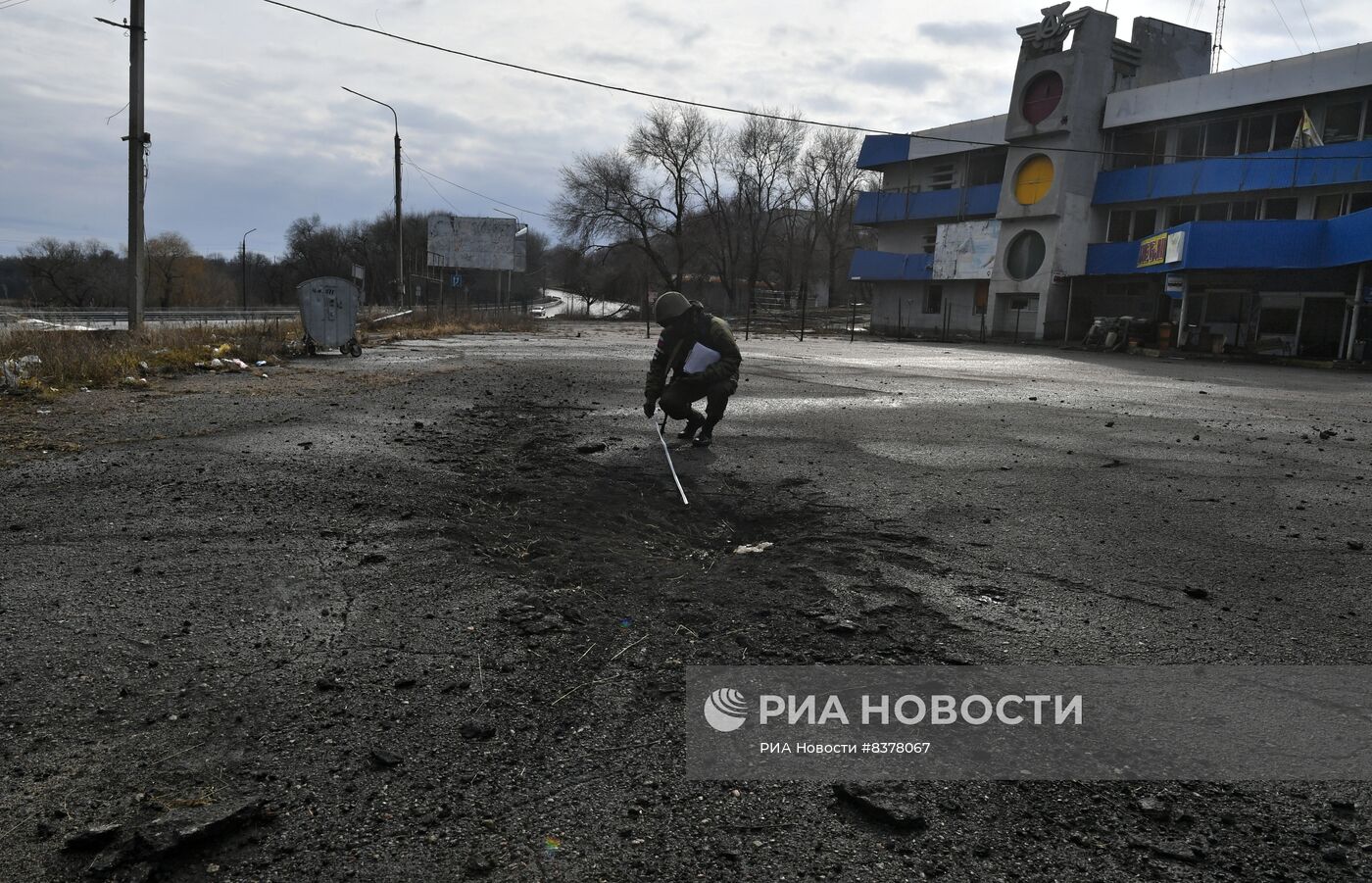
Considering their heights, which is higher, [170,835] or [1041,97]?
[1041,97]

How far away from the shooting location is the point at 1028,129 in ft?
135

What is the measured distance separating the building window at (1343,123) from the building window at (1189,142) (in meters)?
4.72

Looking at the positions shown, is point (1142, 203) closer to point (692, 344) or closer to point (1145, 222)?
point (1145, 222)

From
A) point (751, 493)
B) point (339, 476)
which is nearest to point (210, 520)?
point (339, 476)

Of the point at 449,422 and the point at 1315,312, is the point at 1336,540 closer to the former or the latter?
the point at 449,422

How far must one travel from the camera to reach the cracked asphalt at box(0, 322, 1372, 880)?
7.54ft

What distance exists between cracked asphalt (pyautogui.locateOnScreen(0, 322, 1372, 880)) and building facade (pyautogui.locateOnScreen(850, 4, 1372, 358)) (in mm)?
27087

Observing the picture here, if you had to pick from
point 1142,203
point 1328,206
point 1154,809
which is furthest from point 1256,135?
point 1154,809

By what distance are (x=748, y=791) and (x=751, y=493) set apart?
405 cm

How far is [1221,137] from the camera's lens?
36594 mm

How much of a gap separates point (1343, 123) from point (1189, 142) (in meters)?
5.78

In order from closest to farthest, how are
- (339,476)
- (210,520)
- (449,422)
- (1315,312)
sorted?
1. (210,520)
2. (339,476)
3. (449,422)
4. (1315,312)

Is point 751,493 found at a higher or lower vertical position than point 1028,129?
lower

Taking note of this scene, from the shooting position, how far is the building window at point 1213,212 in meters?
36.2
